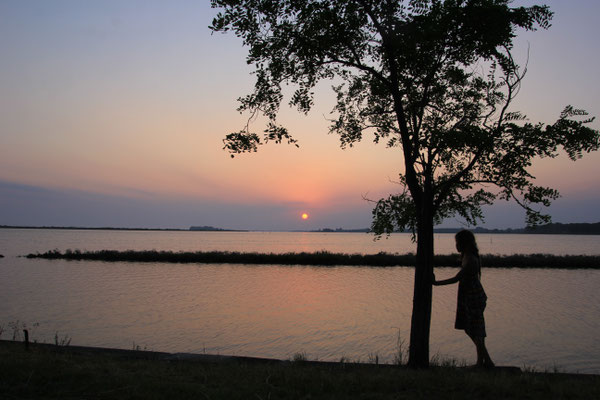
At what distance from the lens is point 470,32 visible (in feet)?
30.3

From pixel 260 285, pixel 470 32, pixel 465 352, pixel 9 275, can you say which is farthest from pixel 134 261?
pixel 470 32

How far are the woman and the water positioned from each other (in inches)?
195

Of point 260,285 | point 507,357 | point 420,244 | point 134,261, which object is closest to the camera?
point 420,244

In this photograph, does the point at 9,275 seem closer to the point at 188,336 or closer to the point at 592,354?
the point at 188,336

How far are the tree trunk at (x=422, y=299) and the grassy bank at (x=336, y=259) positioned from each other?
41.7 m

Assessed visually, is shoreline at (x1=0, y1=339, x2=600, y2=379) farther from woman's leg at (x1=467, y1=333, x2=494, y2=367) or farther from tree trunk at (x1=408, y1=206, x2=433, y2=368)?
tree trunk at (x1=408, y1=206, x2=433, y2=368)

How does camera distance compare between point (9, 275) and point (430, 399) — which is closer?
point (430, 399)

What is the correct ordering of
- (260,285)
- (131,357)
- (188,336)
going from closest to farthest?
(131,357) → (188,336) → (260,285)

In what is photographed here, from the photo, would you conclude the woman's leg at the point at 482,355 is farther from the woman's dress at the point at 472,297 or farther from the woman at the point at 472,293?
the woman's dress at the point at 472,297

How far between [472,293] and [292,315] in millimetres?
13675

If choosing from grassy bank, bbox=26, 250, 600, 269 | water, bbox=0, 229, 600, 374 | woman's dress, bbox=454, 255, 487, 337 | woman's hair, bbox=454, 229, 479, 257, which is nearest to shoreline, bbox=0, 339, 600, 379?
woman's dress, bbox=454, 255, 487, 337

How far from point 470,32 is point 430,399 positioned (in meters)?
7.49

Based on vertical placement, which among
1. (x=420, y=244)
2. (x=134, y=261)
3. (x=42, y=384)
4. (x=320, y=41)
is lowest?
(x=134, y=261)

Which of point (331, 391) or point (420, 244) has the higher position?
point (420, 244)
